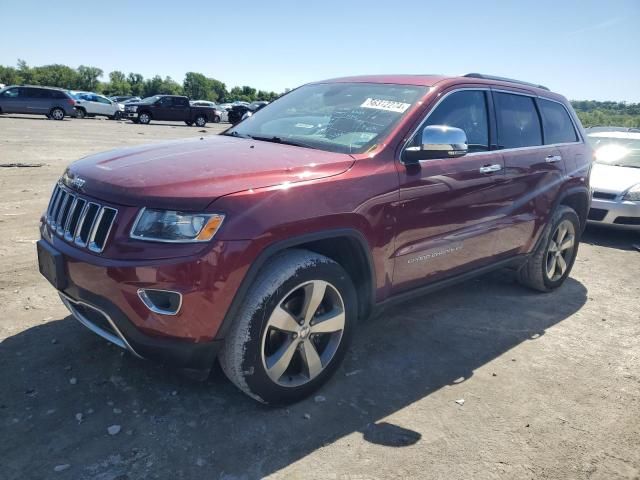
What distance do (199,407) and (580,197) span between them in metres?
4.14

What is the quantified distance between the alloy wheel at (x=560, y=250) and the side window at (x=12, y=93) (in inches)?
1066

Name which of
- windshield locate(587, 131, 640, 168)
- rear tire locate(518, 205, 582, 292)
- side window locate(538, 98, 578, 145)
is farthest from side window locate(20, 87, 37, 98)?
rear tire locate(518, 205, 582, 292)

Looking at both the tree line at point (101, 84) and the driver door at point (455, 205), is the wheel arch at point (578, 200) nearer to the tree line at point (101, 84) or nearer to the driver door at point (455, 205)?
the driver door at point (455, 205)

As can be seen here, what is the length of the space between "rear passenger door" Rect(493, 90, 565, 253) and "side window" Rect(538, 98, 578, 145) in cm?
11

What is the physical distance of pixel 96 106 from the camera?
30.8 meters

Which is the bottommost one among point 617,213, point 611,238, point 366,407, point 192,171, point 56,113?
point 366,407

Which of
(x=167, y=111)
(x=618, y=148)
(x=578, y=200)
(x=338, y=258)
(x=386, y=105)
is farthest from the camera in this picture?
(x=167, y=111)

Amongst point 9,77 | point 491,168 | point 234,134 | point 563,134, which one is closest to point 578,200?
point 563,134

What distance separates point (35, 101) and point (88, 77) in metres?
98.2

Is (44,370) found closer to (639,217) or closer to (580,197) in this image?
(580,197)

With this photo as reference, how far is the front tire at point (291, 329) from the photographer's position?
2580 mm

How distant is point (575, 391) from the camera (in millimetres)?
3311

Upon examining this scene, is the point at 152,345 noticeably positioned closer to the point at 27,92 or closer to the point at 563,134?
the point at 563,134

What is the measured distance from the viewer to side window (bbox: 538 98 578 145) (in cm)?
468
